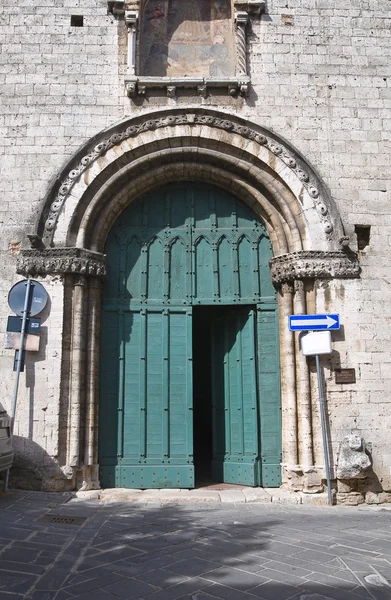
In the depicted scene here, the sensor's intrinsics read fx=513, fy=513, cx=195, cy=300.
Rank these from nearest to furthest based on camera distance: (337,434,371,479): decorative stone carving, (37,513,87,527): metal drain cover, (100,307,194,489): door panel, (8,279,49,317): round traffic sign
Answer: (37,513,87,527): metal drain cover, (337,434,371,479): decorative stone carving, (8,279,49,317): round traffic sign, (100,307,194,489): door panel

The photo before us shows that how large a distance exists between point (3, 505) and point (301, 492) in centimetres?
366

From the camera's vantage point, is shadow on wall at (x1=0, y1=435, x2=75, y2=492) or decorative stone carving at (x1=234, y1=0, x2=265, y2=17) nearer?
shadow on wall at (x1=0, y1=435, x2=75, y2=492)

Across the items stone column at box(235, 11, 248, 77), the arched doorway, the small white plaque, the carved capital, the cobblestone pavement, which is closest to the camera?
the cobblestone pavement

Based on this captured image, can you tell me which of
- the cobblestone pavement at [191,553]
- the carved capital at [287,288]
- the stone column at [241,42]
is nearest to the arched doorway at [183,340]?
the carved capital at [287,288]

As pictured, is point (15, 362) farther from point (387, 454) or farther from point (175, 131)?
point (387, 454)

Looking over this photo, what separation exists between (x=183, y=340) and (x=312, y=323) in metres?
1.88

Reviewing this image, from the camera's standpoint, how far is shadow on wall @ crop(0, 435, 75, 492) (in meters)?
6.57

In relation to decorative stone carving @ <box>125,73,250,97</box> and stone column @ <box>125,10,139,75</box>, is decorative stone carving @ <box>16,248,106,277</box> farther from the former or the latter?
stone column @ <box>125,10,139,75</box>

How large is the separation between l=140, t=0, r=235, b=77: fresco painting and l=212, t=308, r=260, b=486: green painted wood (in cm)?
398

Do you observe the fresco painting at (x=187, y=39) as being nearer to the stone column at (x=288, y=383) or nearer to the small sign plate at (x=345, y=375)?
the stone column at (x=288, y=383)

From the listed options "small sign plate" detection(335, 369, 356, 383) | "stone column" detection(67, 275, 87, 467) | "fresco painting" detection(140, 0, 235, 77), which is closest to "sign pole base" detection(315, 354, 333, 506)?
"small sign plate" detection(335, 369, 356, 383)

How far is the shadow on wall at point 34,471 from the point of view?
657cm

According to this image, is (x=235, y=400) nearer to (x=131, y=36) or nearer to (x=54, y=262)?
(x=54, y=262)

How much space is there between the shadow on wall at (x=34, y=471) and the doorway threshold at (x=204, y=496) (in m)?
0.30
